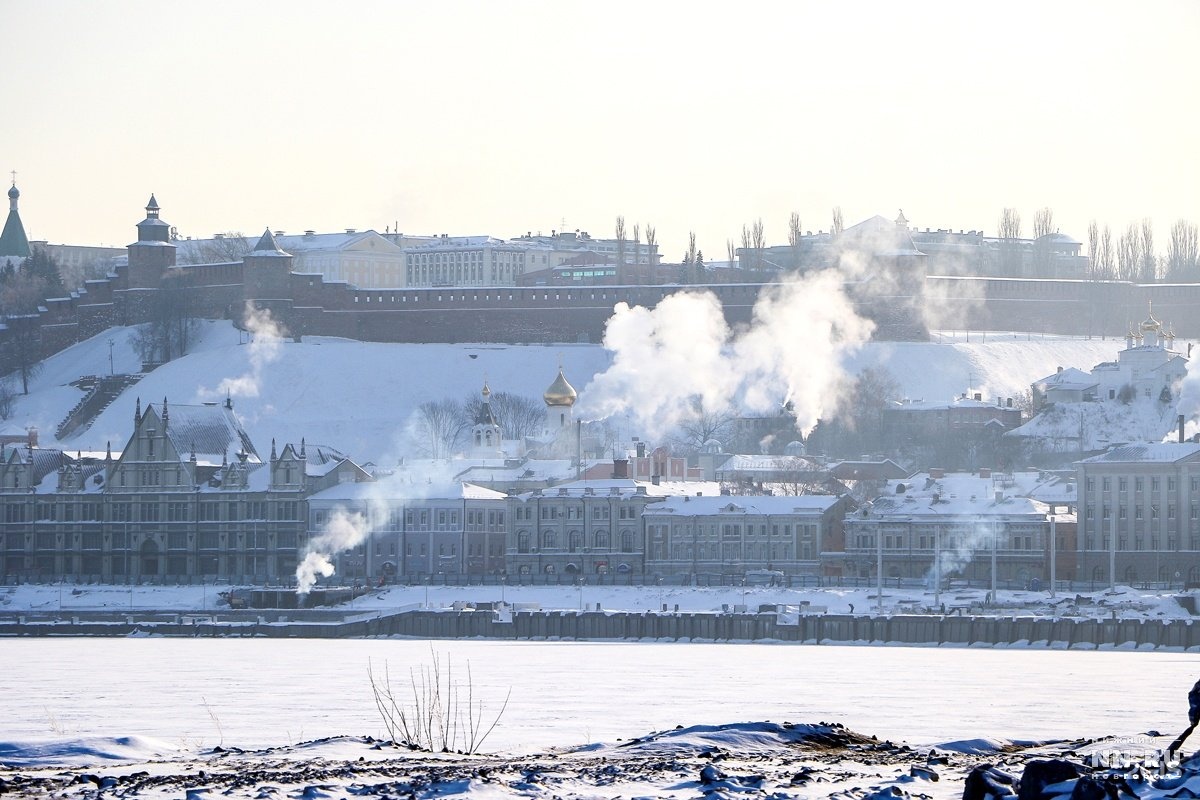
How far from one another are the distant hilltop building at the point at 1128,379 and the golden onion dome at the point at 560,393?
66.9 feet

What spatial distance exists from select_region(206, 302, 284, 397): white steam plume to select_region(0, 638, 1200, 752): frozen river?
59566 mm

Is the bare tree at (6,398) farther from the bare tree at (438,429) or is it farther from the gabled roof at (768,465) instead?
the gabled roof at (768,465)

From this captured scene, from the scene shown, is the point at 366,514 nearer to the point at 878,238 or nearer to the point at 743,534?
the point at 743,534

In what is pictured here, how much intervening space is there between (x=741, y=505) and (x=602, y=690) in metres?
41.9

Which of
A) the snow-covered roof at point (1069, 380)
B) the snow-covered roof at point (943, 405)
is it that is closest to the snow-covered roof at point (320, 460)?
the snow-covered roof at point (943, 405)

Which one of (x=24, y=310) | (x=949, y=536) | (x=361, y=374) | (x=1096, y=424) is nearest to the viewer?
(x=949, y=536)

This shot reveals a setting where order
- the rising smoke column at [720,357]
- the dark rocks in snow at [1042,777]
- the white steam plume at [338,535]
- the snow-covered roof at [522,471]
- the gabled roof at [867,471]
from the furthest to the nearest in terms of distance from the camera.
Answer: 1. the rising smoke column at [720,357]
2. the gabled roof at [867,471]
3. the snow-covered roof at [522,471]
4. the white steam plume at [338,535]
5. the dark rocks in snow at [1042,777]

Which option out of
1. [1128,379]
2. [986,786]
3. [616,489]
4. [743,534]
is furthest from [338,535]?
[986,786]

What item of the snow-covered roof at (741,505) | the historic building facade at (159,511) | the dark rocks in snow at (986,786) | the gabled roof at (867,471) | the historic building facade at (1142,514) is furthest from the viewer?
the gabled roof at (867,471)

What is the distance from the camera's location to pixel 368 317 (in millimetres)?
128500

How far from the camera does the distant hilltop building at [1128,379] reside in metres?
108

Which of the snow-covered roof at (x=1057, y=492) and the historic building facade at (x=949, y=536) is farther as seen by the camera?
the snow-covered roof at (x=1057, y=492)

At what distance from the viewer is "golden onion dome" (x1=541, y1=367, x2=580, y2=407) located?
10488cm

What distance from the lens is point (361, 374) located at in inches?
4724
